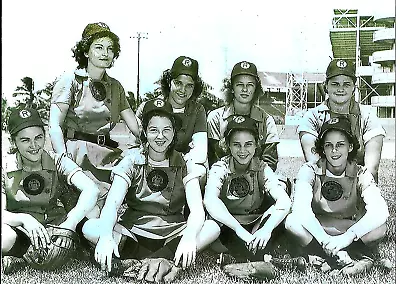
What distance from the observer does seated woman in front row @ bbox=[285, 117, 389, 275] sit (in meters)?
3.24

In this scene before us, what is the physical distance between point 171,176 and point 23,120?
722mm

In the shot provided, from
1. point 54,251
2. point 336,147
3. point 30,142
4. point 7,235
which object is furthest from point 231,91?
point 7,235

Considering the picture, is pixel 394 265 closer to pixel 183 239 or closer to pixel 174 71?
pixel 183 239

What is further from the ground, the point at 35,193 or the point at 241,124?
the point at 241,124

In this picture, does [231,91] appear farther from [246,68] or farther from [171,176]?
[171,176]

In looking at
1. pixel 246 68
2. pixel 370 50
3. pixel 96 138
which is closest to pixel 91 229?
pixel 96 138

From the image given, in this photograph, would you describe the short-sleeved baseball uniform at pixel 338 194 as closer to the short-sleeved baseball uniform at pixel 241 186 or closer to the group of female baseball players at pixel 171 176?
the group of female baseball players at pixel 171 176

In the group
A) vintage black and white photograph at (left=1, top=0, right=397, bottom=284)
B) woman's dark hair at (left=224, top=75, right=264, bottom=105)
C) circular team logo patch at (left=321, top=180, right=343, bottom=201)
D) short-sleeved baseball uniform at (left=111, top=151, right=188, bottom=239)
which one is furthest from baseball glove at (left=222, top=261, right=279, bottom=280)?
woman's dark hair at (left=224, top=75, right=264, bottom=105)

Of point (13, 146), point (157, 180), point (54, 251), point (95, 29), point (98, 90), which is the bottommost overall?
point (54, 251)

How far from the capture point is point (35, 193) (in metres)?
3.23

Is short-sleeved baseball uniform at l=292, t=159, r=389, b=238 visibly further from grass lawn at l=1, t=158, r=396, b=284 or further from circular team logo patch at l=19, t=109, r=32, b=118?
circular team logo patch at l=19, t=109, r=32, b=118

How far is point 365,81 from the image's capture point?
3262 mm

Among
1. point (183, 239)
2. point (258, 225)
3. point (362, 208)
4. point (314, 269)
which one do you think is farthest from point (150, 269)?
point (362, 208)

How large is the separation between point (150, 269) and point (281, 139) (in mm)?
847
